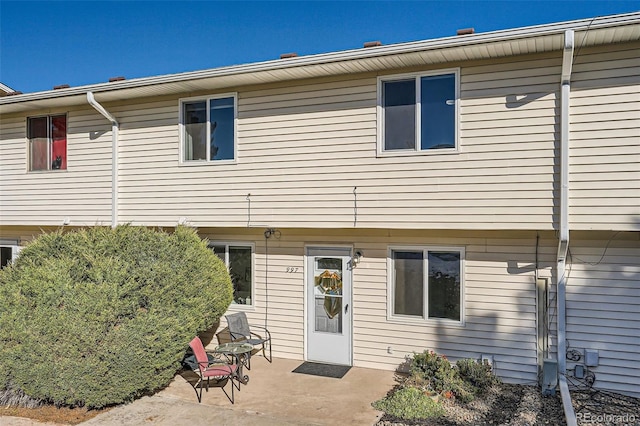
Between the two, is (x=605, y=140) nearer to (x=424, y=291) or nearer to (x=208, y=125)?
(x=424, y=291)

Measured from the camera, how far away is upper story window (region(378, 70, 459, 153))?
7.08 metres

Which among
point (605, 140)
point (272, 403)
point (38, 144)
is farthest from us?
point (38, 144)

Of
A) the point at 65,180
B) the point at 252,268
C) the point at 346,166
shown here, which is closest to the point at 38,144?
the point at 65,180

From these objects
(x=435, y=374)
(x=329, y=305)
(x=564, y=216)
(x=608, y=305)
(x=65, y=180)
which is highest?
(x=65, y=180)

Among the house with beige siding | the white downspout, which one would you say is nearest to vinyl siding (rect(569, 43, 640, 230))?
the house with beige siding

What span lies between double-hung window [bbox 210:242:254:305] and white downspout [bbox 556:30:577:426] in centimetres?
533

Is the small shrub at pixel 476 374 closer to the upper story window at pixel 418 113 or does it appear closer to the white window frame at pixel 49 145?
the upper story window at pixel 418 113

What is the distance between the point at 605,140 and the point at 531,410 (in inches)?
146

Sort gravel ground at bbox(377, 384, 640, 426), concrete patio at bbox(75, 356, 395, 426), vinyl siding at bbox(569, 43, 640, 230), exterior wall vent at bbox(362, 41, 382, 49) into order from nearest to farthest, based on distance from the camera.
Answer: gravel ground at bbox(377, 384, 640, 426) < concrete patio at bbox(75, 356, 395, 426) < vinyl siding at bbox(569, 43, 640, 230) < exterior wall vent at bbox(362, 41, 382, 49)

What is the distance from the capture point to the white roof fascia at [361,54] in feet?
19.0

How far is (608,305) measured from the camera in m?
6.61

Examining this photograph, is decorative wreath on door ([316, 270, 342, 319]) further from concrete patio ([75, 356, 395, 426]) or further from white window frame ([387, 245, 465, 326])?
concrete patio ([75, 356, 395, 426])

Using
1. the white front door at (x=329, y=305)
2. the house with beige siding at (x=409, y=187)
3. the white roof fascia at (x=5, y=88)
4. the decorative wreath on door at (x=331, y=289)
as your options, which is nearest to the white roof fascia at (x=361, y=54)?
the house with beige siding at (x=409, y=187)

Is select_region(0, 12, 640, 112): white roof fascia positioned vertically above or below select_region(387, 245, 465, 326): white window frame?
above
